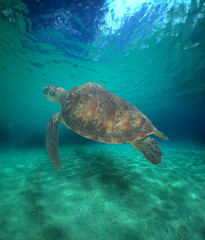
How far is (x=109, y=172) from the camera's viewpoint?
10.2ft

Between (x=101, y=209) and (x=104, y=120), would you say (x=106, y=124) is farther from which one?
(x=101, y=209)

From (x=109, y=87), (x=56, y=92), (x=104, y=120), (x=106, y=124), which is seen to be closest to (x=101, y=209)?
(x=106, y=124)

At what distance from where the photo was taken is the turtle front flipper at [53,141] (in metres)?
3.18

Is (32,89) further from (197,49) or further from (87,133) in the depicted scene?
(197,49)

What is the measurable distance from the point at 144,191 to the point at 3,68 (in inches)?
741

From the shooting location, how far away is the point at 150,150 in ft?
9.78

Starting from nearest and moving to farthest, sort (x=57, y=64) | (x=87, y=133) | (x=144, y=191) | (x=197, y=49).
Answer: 1. (x=144, y=191)
2. (x=87, y=133)
3. (x=197, y=49)
4. (x=57, y=64)

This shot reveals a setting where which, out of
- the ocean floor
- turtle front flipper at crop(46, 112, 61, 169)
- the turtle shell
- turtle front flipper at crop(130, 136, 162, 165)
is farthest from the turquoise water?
the turtle shell

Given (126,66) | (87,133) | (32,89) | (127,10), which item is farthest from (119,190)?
(32,89)

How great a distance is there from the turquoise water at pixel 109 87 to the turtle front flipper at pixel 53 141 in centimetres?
45

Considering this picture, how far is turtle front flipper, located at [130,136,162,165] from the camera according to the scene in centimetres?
279

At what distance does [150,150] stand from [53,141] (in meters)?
3.01

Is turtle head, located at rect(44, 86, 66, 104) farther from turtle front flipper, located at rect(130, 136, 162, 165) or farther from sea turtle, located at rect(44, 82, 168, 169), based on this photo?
turtle front flipper, located at rect(130, 136, 162, 165)

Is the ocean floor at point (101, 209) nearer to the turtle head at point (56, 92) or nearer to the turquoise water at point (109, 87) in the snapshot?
the turquoise water at point (109, 87)
